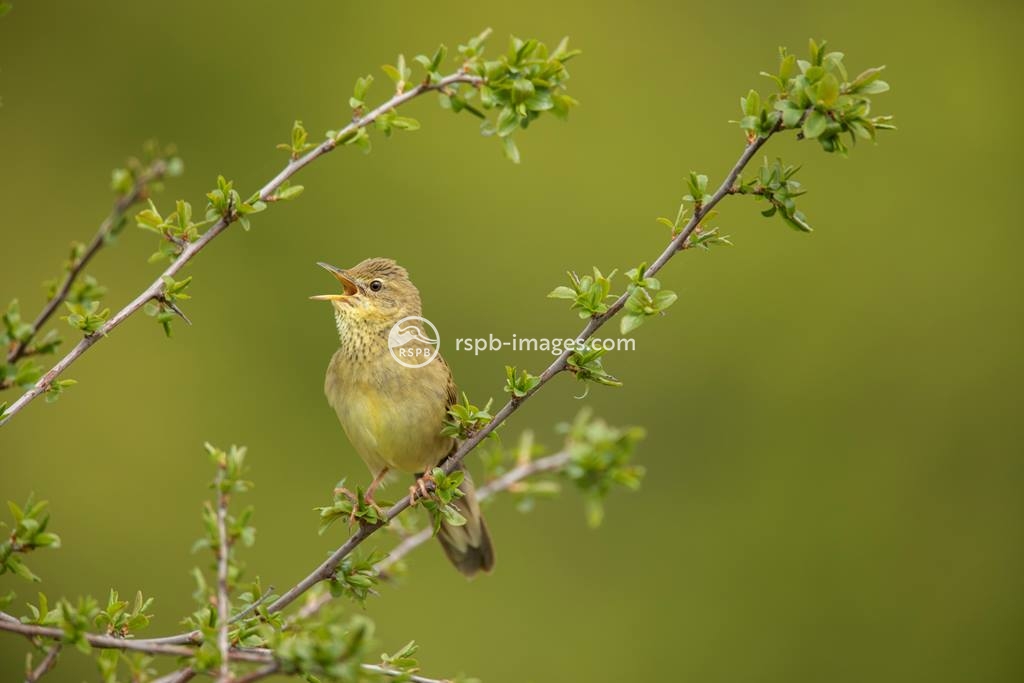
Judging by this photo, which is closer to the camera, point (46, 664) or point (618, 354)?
point (46, 664)

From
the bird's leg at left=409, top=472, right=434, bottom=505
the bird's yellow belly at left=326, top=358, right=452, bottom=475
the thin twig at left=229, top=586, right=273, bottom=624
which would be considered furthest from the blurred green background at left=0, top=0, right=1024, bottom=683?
the thin twig at left=229, top=586, right=273, bottom=624

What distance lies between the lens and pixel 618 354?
32.1 ft

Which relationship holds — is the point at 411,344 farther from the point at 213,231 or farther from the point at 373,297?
the point at 213,231

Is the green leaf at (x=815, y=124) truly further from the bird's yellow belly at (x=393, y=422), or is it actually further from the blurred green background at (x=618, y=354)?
the blurred green background at (x=618, y=354)

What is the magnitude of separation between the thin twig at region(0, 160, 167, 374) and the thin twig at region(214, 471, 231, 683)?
552 mm

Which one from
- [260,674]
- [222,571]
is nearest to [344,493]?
[222,571]

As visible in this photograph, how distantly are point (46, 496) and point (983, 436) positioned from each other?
8.61 meters

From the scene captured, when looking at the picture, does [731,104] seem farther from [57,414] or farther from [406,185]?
[57,414]

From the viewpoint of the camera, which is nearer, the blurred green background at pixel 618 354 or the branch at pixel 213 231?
the branch at pixel 213 231

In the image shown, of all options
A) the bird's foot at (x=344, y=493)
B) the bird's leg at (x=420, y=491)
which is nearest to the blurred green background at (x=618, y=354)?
the bird's foot at (x=344, y=493)

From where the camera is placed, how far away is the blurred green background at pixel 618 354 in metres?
9.62

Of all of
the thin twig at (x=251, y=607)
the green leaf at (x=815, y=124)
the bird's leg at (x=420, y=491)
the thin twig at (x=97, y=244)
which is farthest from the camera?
the bird's leg at (x=420, y=491)

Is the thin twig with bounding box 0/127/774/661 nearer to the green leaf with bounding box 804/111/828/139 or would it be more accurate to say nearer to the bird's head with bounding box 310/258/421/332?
the green leaf with bounding box 804/111/828/139

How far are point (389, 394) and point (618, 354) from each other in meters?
4.78
